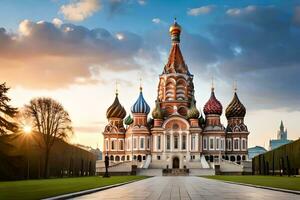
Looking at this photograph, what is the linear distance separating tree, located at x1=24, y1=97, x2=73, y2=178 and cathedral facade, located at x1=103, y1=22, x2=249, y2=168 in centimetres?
4543

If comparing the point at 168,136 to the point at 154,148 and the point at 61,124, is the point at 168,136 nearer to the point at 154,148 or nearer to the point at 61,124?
the point at 154,148

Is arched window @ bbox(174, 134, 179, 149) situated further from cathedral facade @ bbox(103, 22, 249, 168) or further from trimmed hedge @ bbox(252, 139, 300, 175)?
trimmed hedge @ bbox(252, 139, 300, 175)

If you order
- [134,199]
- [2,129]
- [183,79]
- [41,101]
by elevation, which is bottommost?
[134,199]

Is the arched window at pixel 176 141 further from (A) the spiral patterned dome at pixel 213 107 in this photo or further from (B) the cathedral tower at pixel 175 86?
(A) the spiral patterned dome at pixel 213 107

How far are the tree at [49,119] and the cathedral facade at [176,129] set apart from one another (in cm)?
4543

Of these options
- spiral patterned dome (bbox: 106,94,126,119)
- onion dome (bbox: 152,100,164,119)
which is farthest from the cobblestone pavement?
spiral patterned dome (bbox: 106,94,126,119)

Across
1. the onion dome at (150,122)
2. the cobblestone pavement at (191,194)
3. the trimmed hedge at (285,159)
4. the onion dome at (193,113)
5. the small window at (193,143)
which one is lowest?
the cobblestone pavement at (191,194)

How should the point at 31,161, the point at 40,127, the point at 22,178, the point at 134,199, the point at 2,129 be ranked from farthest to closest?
the point at 40,127 → the point at 31,161 → the point at 22,178 → the point at 2,129 → the point at 134,199

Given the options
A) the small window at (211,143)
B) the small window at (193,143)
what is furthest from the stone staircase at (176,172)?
the small window at (211,143)

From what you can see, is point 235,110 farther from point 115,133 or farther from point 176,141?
point 115,133

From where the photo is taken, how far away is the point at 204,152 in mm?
116812

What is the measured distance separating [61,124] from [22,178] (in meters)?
14.7

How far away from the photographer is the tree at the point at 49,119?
217ft

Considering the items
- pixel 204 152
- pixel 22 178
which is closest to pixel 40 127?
pixel 22 178
